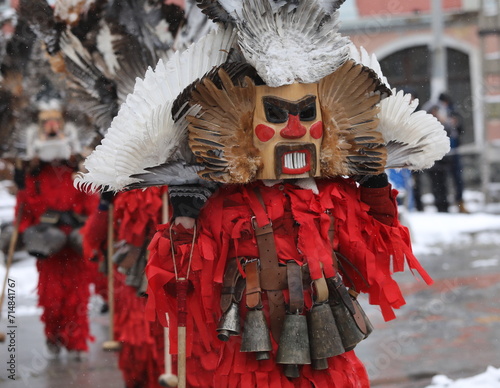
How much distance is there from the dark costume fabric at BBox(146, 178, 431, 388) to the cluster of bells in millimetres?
69

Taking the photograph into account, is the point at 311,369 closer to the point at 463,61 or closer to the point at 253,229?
the point at 253,229

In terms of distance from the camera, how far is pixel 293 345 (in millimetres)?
3139

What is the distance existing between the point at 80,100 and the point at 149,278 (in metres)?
2.33

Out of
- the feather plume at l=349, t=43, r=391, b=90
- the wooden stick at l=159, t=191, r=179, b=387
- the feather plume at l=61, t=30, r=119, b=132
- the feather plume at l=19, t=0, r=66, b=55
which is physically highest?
the feather plume at l=19, t=0, r=66, b=55

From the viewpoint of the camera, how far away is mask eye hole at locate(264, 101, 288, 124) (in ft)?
10.7

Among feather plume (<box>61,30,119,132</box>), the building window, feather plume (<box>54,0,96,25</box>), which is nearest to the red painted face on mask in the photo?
feather plume (<box>61,30,119,132</box>)

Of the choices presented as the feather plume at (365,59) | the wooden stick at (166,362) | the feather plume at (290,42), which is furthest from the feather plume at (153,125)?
the wooden stick at (166,362)

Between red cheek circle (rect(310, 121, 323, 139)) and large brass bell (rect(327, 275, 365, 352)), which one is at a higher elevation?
red cheek circle (rect(310, 121, 323, 139))

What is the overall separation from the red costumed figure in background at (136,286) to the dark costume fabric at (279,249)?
1.50 m

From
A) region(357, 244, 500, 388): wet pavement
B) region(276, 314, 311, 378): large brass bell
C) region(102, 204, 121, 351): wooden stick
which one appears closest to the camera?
region(276, 314, 311, 378): large brass bell

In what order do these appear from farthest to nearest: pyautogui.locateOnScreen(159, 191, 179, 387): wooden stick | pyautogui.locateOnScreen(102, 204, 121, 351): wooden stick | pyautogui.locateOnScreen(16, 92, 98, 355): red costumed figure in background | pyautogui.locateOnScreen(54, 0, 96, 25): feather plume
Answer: pyautogui.locateOnScreen(16, 92, 98, 355): red costumed figure in background
pyautogui.locateOnScreen(102, 204, 121, 351): wooden stick
pyautogui.locateOnScreen(54, 0, 96, 25): feather plume
pyautogui.locateOnScreen(159, 191, 179, 387): wooden stick

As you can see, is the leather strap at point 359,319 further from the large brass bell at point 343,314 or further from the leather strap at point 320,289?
the leather strap at point 320,289

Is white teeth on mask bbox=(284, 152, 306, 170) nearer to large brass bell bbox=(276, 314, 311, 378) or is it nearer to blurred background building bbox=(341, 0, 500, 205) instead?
large brass bell bbox=(276, 314, 311, 378)

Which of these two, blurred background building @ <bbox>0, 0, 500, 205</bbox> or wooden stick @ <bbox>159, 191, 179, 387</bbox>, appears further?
blurred background building @ <bbox>0, 0, 500, 205</bbox>
